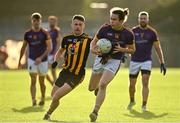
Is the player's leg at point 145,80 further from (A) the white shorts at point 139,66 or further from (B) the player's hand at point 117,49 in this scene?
(B) the player's hand at point 117,49

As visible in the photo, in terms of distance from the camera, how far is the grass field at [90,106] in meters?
15.5

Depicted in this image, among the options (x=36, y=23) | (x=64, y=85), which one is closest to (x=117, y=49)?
(x=64, y=85)

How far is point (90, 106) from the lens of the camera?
18.5 meters

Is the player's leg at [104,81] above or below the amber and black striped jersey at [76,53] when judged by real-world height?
below

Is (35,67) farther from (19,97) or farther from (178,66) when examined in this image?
(178,66)

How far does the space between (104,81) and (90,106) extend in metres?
4.30

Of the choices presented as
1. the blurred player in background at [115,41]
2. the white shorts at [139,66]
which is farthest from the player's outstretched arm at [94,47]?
the white shorts at [139,66]

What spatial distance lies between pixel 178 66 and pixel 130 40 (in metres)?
32.4

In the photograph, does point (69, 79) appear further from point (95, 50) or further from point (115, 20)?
point (115, 20)

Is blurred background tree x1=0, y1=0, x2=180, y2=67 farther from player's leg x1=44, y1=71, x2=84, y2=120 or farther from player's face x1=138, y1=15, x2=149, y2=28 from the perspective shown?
player's leg x1=44, y1=71, x2=84, y2=120

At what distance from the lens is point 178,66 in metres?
46.7

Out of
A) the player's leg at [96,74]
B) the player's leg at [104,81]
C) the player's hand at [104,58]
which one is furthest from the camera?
the player's leg at [96,74]

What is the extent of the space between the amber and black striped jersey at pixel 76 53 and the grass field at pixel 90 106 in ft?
3.38

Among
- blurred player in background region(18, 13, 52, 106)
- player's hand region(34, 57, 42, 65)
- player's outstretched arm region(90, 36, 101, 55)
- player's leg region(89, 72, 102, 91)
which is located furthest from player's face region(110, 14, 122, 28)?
player's hand region(34, 57, 42, 65)
